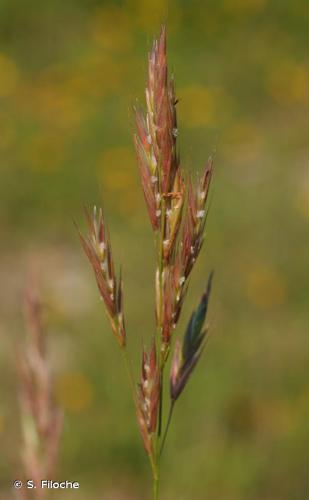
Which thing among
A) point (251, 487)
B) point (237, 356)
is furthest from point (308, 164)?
point (251, 487)

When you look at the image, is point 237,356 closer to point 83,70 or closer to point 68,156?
point 68,156

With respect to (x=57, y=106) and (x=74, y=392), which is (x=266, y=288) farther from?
(x=57, y=106)

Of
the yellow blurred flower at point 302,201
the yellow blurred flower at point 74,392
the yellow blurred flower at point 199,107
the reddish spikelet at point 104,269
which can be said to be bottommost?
the yellow blurred flower at point 74,392

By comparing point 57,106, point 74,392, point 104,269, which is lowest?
point 74,392

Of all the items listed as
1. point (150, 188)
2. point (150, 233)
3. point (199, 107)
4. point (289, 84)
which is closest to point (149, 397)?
point (150, 188)

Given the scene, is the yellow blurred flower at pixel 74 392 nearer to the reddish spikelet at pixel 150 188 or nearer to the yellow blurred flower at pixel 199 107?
the reddish spikelet at pixel 150 188

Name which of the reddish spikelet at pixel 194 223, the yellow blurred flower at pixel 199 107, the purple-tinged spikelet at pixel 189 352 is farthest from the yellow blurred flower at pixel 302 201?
the reddish spikelet at pixel 194 223

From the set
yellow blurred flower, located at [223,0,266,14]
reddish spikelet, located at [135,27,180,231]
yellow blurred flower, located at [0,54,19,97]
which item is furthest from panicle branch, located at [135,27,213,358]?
yellow blurred flower, located at [223,0,266,14]
